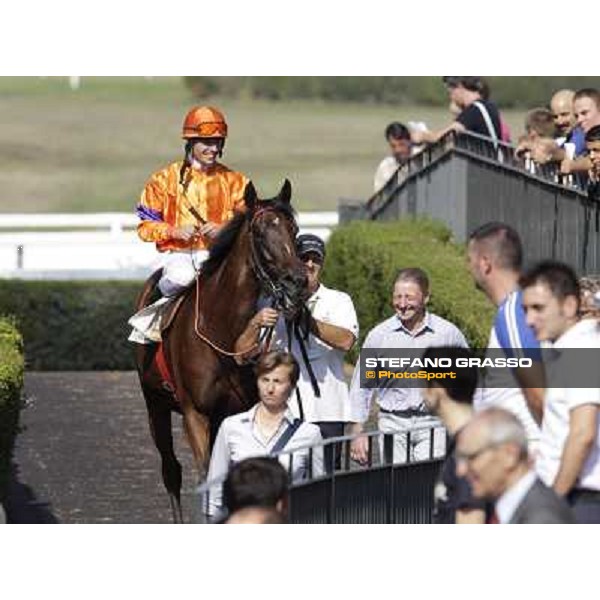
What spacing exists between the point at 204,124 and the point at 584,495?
4102 mm

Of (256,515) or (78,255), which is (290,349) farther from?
(78,255)

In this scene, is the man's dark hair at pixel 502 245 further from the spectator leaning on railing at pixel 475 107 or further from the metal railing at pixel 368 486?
the spectator leaning on railing at pixel 475 107

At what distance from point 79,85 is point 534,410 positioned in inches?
1501

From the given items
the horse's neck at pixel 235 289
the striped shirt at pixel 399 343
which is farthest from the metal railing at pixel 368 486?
the horse's neck at pixel 235 289

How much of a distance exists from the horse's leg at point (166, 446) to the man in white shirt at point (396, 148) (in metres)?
7.63

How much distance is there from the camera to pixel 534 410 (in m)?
8.23

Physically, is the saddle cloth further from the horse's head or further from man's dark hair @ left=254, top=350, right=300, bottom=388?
man's dark hair @ left=254, top=350, right=300, bottom=388

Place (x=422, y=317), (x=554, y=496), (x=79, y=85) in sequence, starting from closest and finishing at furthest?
(x=554, y=496)
(x=422, y=317)
(x=79, y=85)

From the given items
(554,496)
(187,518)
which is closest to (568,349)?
(554,496)

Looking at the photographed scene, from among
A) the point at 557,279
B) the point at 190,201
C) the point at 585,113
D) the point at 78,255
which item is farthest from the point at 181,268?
the point at 78,255

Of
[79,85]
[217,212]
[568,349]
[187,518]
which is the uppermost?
[79,85]

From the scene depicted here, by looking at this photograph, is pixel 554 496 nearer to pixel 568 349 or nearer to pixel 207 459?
pixel 568 349

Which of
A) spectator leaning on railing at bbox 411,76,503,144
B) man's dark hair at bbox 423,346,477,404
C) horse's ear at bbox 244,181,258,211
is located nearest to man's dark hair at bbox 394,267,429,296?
horse's ear at bbox 244,181,258,211

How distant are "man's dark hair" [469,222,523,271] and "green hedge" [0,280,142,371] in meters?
12.3
